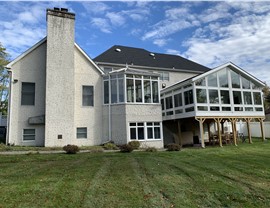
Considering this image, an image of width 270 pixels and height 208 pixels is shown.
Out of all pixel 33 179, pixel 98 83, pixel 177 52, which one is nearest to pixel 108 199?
pixel 33 179

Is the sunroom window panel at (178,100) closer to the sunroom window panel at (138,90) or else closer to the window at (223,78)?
the window at (223,78)

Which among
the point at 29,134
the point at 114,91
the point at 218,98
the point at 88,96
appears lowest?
the point at 29,134

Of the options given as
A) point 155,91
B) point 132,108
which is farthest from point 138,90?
point 132,108

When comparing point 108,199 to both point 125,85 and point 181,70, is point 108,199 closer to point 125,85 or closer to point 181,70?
point 125,85

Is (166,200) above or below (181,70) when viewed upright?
below

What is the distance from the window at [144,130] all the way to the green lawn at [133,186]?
7.85 m

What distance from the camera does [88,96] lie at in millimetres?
18109

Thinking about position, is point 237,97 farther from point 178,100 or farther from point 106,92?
point 106,92

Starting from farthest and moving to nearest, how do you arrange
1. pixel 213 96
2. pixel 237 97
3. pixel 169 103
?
1. pixel 169 103
2. pixel 237 97
3. pixel 213 96

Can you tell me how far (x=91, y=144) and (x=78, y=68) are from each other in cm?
634

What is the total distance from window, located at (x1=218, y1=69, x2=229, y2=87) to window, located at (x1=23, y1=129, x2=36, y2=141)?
53.0 feet

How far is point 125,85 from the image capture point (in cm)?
1759

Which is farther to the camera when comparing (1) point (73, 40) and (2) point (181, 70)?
(2) point (181, 70)

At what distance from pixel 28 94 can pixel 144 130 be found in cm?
939
